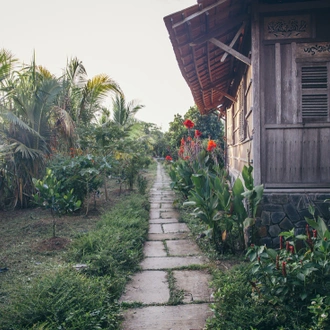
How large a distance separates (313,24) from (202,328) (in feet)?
14.1

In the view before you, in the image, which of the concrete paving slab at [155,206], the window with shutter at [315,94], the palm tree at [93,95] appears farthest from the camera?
the palm tree at [93,95]

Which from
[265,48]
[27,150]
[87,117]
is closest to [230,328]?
[265,48]

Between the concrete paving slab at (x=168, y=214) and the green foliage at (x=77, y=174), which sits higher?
the green foliage at (x=77, y=174)

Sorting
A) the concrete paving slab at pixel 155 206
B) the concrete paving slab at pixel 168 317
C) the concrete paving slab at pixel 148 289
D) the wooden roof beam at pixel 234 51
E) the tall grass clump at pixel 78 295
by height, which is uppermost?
the wooden roof beam at pixel 234 51

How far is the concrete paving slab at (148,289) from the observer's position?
365cm

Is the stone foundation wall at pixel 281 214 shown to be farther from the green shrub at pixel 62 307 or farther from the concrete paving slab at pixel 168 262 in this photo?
the green shrub at pixel 62 307

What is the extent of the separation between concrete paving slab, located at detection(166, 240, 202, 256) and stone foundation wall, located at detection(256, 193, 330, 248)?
0.94 m

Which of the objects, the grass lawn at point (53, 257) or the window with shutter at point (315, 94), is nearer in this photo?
the grass lawn at point (53, 257)

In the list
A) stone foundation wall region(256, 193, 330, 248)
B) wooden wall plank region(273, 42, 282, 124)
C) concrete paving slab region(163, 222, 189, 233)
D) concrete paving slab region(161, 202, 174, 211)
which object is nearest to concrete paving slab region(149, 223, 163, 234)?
concrete paving slab region(163, 222, 189, 233)

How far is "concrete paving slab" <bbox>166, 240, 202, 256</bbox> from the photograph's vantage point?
528cm

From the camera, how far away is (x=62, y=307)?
2801 mm

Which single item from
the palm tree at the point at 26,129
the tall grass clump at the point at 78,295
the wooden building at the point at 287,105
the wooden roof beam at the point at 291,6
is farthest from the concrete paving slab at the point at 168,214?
the wooden roof beam at the point at 291,6

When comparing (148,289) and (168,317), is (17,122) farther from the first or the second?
(168,317)

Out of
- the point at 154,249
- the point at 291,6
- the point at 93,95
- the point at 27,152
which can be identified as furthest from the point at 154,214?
the point at 93,95
